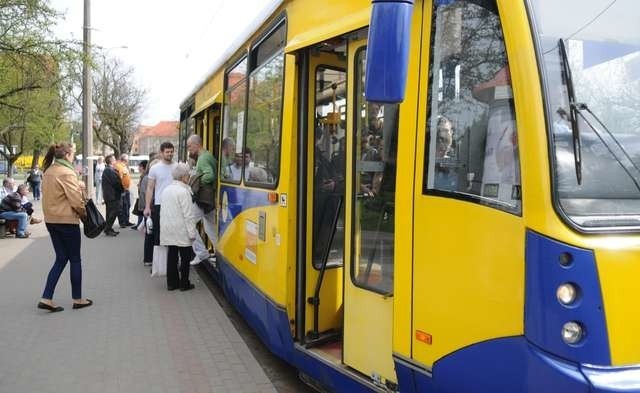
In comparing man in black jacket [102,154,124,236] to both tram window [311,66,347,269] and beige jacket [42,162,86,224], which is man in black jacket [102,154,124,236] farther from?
tram window [311,66,347,269]

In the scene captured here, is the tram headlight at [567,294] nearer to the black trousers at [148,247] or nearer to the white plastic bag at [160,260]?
the white plastic bag at [160,260]

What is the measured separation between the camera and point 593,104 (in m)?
2.65

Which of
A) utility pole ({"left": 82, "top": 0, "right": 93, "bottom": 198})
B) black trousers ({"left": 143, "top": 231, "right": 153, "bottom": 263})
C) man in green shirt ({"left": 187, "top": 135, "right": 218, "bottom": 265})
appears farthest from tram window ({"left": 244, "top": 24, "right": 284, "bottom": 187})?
utility pole ({"left": 82, "top": 0, "right": 93, "bottom": 198})

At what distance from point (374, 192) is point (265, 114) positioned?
1.91 meters

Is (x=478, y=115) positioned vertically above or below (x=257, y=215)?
above

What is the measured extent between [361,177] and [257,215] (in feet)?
5.75

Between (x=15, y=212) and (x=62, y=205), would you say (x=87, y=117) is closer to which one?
(x=15, y=212)

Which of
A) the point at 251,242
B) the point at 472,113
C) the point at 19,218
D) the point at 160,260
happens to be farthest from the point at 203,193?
the point at 19,218

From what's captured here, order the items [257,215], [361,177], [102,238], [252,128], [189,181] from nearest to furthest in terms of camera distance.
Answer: [361,177]
[257,215]
[252,128]
[189,181]
[102,238]

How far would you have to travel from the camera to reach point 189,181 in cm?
833

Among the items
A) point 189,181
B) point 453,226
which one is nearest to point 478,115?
point 453,226

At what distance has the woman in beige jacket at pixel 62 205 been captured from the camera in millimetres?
6527

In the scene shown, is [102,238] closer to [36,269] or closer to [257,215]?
[36,269]

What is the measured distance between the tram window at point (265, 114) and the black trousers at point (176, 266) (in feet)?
8.64
